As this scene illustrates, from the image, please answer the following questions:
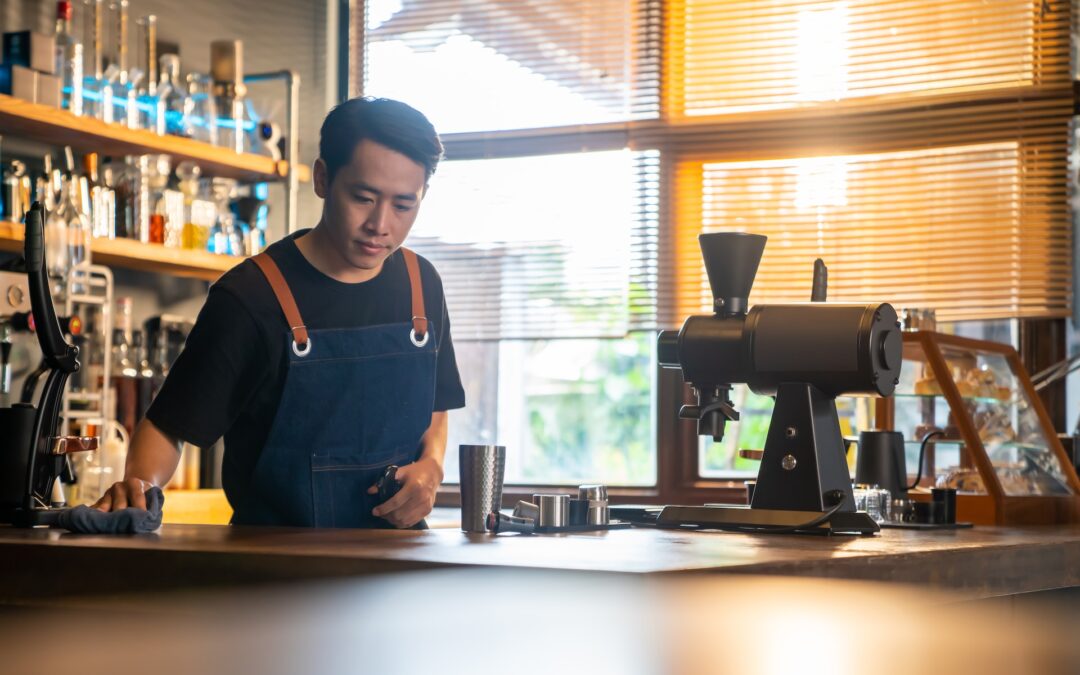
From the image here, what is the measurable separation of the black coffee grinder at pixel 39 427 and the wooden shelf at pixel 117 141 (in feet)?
5.65

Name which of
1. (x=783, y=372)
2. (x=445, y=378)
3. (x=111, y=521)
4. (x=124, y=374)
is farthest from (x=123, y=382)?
(x=783, y=372)

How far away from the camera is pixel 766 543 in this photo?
1.52 meters

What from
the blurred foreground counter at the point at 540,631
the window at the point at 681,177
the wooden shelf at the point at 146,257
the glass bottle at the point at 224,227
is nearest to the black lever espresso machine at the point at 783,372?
the blurred foreground counter at the point at 540,631

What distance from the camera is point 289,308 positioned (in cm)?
212

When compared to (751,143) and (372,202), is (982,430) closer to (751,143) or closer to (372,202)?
(372,202)

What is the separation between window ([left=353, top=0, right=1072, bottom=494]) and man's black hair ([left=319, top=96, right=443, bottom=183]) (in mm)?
2097

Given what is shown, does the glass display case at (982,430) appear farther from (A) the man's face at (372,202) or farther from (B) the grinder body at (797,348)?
(A) the man's face at (372,202)

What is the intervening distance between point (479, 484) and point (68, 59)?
2.47m

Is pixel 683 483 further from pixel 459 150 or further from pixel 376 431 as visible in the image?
pixel 376 431

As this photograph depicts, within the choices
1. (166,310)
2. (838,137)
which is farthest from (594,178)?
(166,310)

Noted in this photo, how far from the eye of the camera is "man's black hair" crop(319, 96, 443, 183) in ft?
6.97

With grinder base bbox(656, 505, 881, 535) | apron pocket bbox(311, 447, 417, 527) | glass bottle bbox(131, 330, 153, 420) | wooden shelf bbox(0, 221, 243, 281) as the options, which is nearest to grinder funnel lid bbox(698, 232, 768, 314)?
grinder base bbox(656, 505, 881, 535)

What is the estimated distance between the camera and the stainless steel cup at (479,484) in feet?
5.57

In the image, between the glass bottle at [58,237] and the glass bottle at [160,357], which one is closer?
the glass bottle at [58,237]
